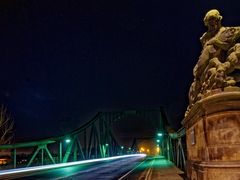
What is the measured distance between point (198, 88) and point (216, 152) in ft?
8.71

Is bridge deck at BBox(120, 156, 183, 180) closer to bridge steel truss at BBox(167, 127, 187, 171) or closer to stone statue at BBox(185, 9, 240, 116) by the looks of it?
bridge steel truss at BBox(167, 127, 187, 171)

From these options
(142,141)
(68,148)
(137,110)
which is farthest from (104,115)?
(142,141)

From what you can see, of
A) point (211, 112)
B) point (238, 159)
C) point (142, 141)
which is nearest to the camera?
point (238, 159)

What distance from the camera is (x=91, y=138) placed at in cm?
6562

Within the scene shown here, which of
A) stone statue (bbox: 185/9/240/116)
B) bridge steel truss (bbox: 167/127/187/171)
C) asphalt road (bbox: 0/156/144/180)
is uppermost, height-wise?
stone statue (bbox: 185/9/240/116)

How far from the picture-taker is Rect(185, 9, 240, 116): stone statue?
293 inches

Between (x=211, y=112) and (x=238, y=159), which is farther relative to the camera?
(x=211, y=112)

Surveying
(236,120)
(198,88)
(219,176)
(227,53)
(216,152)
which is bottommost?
(219,176)

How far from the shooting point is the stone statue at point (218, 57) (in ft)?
24.4

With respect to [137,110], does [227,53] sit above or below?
below

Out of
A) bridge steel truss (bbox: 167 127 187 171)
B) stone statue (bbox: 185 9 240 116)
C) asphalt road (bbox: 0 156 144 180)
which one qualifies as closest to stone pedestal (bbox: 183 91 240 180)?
stone statue (bbox: 185 9 240 116)

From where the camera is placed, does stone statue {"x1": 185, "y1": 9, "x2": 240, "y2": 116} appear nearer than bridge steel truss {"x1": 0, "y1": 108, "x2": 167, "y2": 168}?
Yes

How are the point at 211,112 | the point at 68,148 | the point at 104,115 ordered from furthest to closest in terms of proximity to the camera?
the point at 104,115 < the point at 68,148 < the point at 211,112

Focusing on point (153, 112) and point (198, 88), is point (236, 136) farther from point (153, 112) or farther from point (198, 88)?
point (153, 112)
